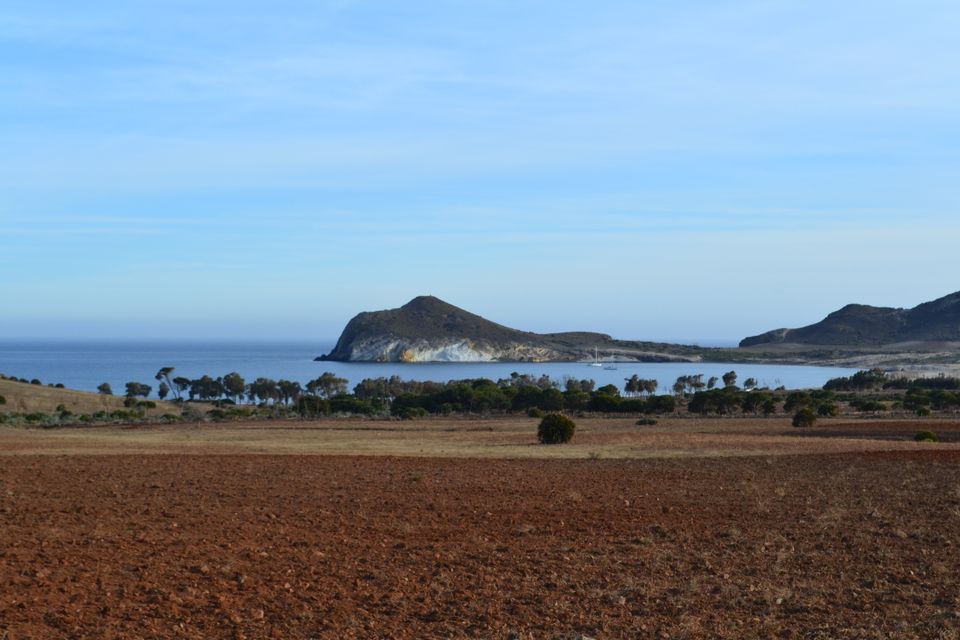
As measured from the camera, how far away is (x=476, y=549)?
13008 millimetres

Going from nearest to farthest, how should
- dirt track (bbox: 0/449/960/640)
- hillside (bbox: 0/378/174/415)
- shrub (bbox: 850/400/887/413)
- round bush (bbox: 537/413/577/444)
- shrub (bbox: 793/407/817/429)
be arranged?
dirt track (bbox: 0/449/960/640), round bush (bbox: 537/413/577/444), shrub (bbox: 793/407/817/429), hillside (bbox: 0/378/174/415), shrub (bbox: 850/400/887/413)

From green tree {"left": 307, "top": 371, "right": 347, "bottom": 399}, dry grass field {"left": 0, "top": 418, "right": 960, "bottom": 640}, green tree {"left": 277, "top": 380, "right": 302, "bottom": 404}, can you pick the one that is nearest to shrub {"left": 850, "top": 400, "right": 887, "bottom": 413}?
dry grass field {"left": 0, "top": 418, "right": 960, "bottom": 640}

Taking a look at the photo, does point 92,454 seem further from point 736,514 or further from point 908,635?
point 908,635

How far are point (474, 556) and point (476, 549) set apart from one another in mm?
486

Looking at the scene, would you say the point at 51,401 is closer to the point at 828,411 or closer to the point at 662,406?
the point at 662,406

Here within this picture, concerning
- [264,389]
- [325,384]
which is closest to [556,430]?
[264,389]

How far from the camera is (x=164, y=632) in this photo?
8.70 meters

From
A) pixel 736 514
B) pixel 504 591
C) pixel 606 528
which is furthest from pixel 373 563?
pixel 736 514

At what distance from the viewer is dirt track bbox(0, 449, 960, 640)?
9.27m

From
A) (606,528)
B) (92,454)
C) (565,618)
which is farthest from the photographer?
(92,454)

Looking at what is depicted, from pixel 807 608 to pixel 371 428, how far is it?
138ft

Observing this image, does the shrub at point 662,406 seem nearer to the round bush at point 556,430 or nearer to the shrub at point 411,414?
the shrub at point 411,414

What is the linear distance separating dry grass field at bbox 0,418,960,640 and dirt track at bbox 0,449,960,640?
0.04 m

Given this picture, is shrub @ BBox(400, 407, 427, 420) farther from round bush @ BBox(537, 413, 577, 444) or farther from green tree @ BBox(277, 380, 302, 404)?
green tree @ BBox(277, 380, 302, 404)
